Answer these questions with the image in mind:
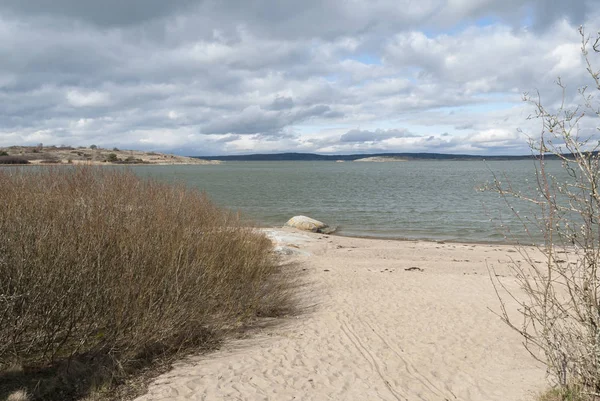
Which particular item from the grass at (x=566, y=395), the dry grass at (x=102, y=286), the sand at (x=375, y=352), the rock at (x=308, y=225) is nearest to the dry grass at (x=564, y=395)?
the grass at (x=566, y=395)

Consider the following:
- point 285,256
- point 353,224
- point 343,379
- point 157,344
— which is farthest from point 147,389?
point 353,224

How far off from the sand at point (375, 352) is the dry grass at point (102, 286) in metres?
0.71

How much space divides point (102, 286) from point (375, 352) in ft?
15.9

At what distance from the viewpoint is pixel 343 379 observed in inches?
283

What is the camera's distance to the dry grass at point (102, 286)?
5812mm

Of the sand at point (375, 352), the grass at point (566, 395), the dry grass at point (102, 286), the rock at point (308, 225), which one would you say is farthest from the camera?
the rock at point (308, 225)

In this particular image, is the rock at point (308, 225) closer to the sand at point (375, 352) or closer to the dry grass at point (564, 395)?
the sand at point (375, 352)

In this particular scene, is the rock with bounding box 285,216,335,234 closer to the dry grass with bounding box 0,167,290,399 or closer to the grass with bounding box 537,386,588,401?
the dry grass with bounding box 0,167,290,399

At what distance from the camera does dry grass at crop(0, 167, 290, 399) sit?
5812 mm

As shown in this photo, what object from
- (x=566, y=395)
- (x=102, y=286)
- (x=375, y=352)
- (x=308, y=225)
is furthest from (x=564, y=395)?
(x=308, y=225)

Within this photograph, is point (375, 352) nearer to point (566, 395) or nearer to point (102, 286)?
point (566, 395)

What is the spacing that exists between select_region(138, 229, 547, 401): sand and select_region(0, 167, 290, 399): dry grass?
706mm

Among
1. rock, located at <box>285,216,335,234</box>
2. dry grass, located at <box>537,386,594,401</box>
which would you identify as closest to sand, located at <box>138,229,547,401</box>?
dry grass, located at <box>537,386,594,401</box>

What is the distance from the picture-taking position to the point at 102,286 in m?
6.30
